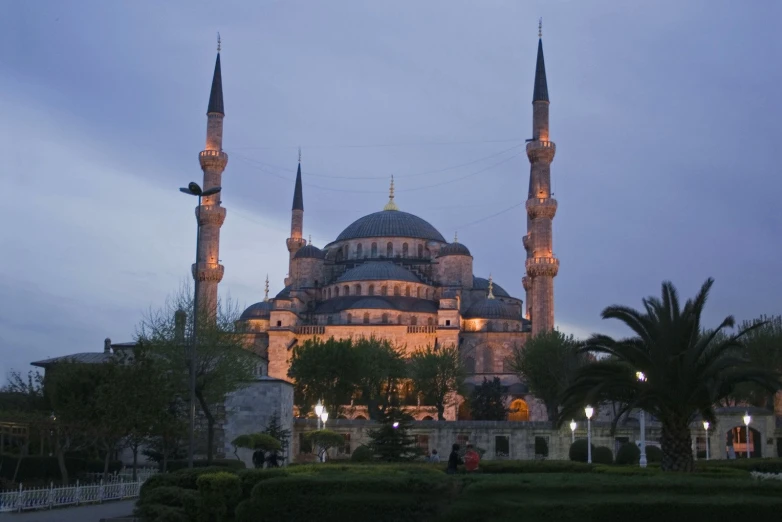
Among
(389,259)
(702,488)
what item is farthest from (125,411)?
(389,259)

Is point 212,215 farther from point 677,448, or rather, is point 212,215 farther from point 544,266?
point 677,448

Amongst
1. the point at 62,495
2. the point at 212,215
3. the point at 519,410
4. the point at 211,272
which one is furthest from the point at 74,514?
the point at 519,410

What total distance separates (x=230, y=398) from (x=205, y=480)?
66.4ft

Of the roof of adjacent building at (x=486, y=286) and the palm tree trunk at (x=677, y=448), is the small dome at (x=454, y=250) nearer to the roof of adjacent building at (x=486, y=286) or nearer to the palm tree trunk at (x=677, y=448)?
the roof of adjacent building at (x=486, y=286)

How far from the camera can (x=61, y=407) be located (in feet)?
70.7

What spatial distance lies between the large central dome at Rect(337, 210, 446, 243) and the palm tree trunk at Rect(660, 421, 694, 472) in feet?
177

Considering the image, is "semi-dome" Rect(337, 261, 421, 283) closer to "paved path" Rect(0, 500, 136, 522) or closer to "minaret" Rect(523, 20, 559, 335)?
"minaret" Rect(523, 20, 559, 335)

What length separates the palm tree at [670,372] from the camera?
18891mm

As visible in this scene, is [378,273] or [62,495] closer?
[62,495]

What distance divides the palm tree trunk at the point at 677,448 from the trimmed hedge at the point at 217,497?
9.08 m

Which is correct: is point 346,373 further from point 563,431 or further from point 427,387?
point 563,431

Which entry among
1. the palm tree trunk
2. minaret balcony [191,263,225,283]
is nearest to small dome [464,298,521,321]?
minaret balcony [191,263,225,283]

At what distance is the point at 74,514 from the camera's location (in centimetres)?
1744

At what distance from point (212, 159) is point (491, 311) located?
2070cm
